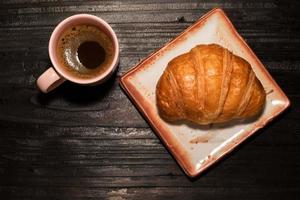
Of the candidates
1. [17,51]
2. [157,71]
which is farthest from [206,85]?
[17,51]

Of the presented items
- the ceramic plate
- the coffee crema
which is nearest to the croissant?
the ceramic plate

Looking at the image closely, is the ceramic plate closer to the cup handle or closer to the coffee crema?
the coffee crema

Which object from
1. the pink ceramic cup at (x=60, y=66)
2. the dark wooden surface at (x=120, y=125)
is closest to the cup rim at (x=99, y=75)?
the pink ceramic cup at (x=60, y=66)

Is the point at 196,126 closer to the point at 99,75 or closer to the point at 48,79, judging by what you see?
the point at 99,75

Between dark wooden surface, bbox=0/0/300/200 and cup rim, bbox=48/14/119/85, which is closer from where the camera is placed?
cup rim, bbox=48/14/119/85

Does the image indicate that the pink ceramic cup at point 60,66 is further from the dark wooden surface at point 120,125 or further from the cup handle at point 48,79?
the dark wooden surface at point 120,125
